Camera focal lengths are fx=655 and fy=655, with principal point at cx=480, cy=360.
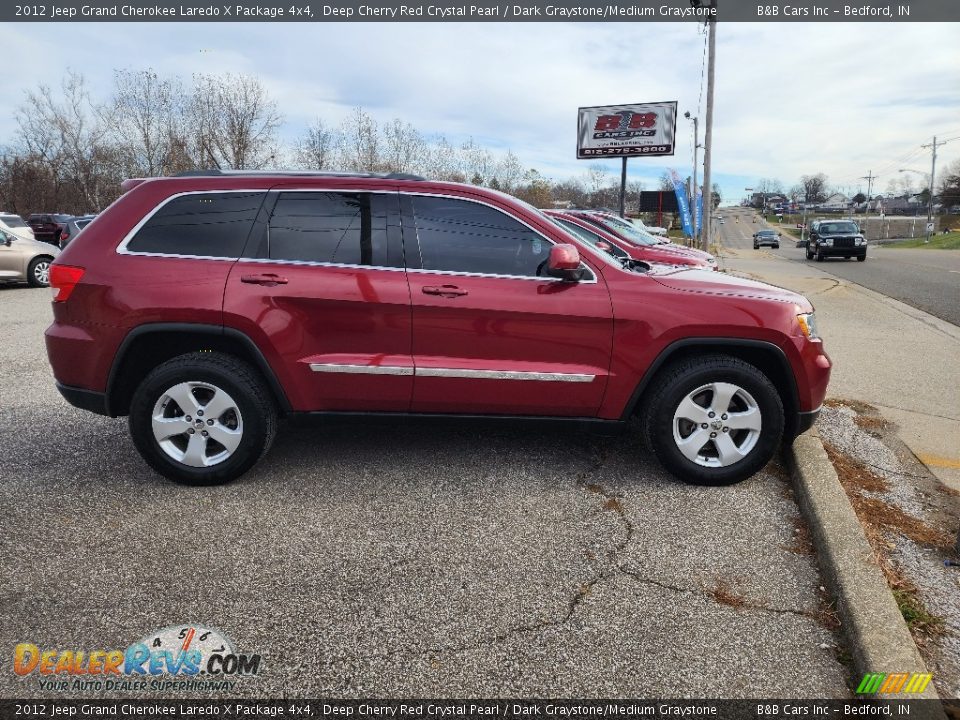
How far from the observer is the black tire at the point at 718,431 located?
3.73 m

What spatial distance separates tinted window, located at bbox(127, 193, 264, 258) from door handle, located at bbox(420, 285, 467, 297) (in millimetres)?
1096

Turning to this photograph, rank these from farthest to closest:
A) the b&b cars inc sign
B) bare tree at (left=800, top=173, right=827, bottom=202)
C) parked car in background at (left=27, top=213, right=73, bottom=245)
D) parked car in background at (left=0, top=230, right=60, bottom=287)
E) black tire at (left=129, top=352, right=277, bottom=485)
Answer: bare tree at (left=800, top=173, right=827, bottom=202), the b&b cars inc sign, parked car in background at (left=27, top=213, right=73, bottom=245), parked car in background at (left=0, top=230, right=60, bottom=287), black tire at (left=129, top=352, right=277, bottom=485)

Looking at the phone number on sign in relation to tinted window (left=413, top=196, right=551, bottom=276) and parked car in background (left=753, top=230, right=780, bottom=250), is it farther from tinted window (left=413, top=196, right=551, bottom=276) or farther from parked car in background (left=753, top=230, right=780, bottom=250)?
tinted window (left=413, top=196, right=551, bottom=276)

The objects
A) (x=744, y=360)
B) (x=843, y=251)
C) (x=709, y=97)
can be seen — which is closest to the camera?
(x=744, y=360)

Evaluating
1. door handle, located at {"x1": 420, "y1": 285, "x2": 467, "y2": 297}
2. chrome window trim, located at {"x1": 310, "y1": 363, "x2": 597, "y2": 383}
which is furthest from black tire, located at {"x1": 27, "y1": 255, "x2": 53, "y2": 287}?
door handle, located at {"x1": 420, "y1": 285, "x2": 467, "y2": 297}

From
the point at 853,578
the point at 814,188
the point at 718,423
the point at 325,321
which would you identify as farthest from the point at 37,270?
the point at 814,188

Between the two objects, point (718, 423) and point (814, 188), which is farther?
point (814, 188)

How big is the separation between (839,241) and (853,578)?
3035 cm

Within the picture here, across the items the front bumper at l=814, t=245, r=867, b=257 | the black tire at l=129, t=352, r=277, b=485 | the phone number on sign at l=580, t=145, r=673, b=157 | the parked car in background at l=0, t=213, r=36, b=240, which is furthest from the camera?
the phone number on sign at l=580, t=145, r=673, b=157

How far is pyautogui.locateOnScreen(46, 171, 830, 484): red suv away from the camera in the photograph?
12.1 feet

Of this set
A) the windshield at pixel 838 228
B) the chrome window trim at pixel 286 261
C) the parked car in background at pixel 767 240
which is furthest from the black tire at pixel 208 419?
the parked car in background at pixel 767 240

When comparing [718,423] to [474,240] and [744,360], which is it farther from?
[474,240]

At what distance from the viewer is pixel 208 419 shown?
372 cm

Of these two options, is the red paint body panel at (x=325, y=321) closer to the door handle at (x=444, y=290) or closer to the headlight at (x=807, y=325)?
the door handle at (x=444, y=290)
